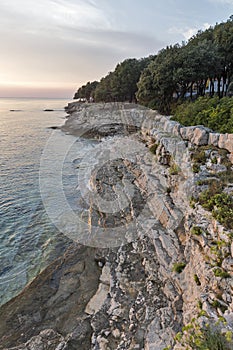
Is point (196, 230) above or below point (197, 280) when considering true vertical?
above

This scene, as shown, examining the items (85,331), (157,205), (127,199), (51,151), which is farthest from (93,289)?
(51,151)

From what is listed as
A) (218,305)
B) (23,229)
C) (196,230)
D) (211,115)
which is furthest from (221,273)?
(211,115)

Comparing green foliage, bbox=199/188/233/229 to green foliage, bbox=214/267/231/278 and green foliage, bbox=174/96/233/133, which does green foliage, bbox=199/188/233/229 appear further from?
green foliage, bbox=174/96/233/133

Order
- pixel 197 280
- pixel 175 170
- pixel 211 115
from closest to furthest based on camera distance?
pixel 197 280 → pixel 175 170 → pixel 211 115

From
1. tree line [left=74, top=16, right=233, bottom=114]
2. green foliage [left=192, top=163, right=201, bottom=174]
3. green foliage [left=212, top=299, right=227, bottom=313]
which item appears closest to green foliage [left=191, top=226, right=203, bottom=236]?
green foliage [left=212, top=299, right=227, bottom=313]

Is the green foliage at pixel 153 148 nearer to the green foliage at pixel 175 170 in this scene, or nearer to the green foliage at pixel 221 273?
the green foliage at pixel 175 170

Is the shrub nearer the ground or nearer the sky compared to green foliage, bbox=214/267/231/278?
nearer the sky

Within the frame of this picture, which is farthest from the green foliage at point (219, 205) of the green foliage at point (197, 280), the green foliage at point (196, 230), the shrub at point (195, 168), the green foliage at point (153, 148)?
the green foliage at point (153, 148)

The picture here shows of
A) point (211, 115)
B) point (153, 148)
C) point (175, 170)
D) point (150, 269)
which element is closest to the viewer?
point (150, 269)

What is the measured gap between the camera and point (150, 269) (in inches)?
411

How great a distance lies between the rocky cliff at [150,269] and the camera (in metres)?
7.36

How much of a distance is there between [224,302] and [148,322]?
9.53 feet

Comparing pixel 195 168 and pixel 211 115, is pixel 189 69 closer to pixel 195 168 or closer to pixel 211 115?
pixel 211 115

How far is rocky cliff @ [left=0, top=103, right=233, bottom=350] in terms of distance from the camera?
7359 mm
